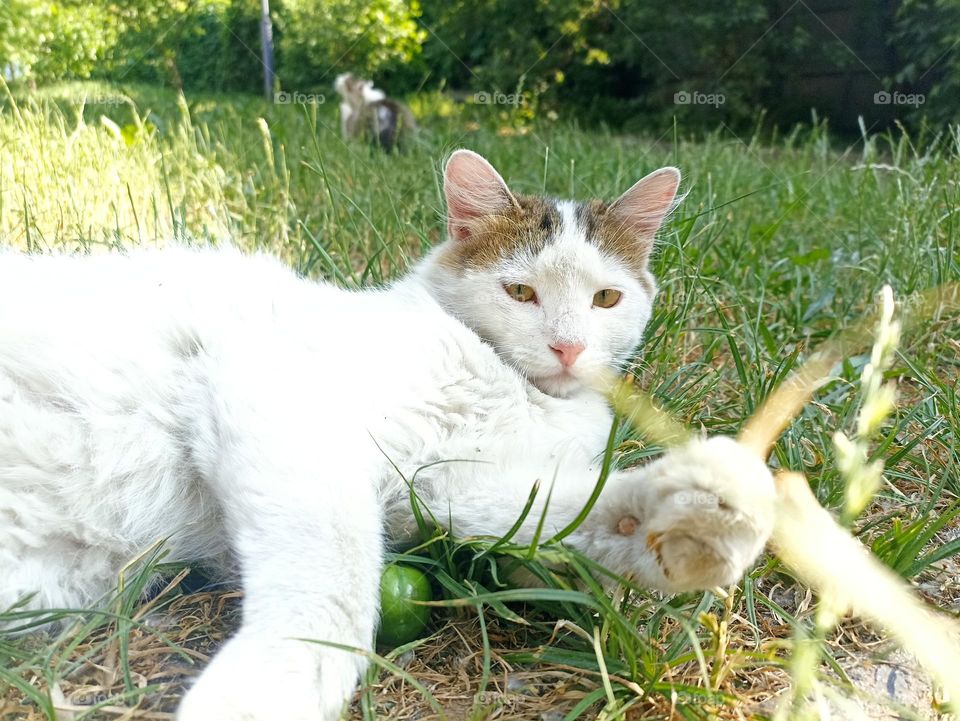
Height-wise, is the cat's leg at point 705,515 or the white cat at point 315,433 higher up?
the cat's leg at point 705,515

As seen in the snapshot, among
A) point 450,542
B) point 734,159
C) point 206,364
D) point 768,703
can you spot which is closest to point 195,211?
point 206,364

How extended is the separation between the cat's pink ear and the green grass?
30 centimetres

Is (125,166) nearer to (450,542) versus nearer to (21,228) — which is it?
(21,228)

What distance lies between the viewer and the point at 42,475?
1.38 meters

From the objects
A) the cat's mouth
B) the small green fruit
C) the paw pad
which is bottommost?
the small green fruit

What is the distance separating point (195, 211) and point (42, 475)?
2325 mm

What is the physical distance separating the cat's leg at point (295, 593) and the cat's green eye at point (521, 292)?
69 centimetres

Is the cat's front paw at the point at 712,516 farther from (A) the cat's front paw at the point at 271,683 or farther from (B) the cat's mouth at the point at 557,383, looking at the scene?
(B) the cat's mouth at the point at 557,383

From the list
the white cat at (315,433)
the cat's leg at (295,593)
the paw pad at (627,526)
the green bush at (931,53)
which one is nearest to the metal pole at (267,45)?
the white cat at (315,433)

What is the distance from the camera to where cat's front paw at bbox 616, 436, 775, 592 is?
103 centimetres

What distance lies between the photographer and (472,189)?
203cm

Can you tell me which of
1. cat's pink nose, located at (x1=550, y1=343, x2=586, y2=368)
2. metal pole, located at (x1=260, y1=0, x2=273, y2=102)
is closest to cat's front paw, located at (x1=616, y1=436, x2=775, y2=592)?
cat's pink nose, located at (x1=550, y1=343, x2=586, y2=368)

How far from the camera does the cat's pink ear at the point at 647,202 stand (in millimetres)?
2064

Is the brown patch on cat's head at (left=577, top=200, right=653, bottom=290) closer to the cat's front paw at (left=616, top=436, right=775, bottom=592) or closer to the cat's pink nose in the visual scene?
the cat's pink nose
